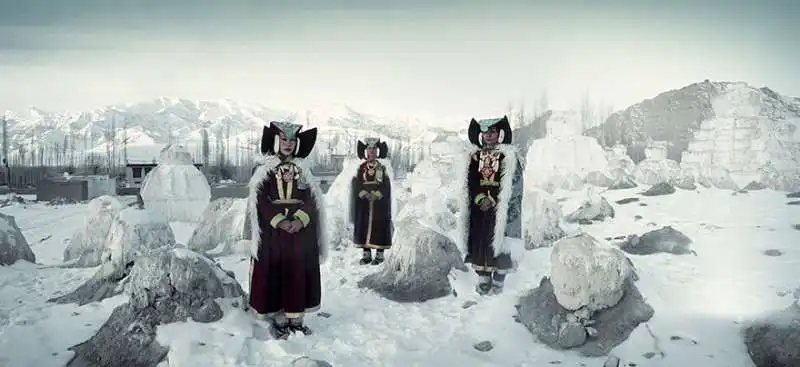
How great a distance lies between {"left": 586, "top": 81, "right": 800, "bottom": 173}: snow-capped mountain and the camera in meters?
3.78

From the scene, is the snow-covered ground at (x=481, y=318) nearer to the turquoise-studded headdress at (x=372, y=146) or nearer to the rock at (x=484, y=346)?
the rock at (x=484, y=346)

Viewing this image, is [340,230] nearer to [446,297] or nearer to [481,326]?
[446,297]

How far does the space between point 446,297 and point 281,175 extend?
6.03ft

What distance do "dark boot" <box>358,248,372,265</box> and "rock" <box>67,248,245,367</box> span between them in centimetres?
246

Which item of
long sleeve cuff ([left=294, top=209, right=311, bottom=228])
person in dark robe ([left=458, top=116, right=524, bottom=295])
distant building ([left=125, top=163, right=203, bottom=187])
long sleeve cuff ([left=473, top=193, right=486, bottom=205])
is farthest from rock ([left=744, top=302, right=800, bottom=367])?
distant building ([left=125, top=163, right=203, bottom=187])

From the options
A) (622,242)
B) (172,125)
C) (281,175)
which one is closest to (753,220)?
(622,242)

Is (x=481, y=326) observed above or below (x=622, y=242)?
below

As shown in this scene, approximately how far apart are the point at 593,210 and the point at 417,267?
3434mm

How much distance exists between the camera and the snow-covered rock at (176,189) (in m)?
9.17

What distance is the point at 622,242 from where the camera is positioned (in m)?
5.02

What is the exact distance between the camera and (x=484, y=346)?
314 centimetres

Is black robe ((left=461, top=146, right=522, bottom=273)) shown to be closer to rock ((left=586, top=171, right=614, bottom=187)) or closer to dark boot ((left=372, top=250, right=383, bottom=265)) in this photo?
dark boot ((left=372, top=250, right=383, bottom=265))

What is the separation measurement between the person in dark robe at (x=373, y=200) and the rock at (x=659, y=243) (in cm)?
265

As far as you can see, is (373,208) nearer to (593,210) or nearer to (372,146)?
(372,146)
